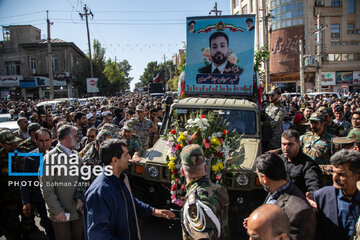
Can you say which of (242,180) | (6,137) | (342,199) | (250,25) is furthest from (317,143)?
(6,137)

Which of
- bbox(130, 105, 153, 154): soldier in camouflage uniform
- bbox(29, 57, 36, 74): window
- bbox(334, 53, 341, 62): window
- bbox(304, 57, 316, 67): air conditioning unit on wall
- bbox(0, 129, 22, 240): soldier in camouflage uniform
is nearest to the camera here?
bbox(0, 129, 22, 240): soldier in camouflage uniform

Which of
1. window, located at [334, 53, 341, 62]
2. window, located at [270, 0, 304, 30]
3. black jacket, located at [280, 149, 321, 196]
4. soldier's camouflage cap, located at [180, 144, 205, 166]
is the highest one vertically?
window, located at [270, 0, 304, 30]

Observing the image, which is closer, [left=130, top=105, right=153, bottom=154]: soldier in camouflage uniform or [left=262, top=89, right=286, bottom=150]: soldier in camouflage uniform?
[left=262, top=89, right=286, bottom=150]: soldier in camouflage uniform

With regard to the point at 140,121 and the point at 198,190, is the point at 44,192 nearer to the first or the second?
the point at 198,190

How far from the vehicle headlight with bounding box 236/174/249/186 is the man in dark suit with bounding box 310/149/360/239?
155cm

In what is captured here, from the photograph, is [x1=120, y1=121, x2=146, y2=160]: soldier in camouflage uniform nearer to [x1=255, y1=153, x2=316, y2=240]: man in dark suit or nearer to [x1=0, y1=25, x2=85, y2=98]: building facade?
[x1=255, y1=153, x2=316, y2=240]: man in dark suit

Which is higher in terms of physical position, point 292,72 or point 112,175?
point 292,72

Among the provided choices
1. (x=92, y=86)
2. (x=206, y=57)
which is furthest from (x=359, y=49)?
(x=206, y=57)

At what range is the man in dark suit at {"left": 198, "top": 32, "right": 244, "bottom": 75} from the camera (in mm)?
7215

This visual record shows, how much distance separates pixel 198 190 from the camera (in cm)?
228

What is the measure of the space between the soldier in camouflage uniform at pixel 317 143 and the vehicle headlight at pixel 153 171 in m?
2.37

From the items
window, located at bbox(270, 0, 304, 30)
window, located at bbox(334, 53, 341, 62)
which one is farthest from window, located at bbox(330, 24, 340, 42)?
window, located at bbox(270, 0, 304, 30)

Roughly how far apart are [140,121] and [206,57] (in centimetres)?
253

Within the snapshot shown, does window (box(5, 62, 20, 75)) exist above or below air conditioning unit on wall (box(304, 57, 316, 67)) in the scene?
above
